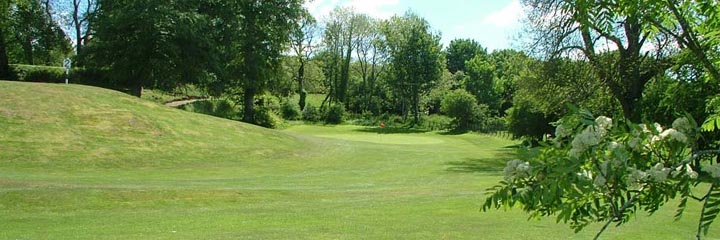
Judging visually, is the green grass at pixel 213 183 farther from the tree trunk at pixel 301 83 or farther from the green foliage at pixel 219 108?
the tree trunk at pixel 301 83

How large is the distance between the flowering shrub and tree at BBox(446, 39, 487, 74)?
4748 inches

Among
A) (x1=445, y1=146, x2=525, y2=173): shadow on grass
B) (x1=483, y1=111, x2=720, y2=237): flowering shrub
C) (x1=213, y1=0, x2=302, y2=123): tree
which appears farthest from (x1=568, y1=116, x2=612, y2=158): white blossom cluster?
(x1=213, y1=0, x2=302, y2=123): tree

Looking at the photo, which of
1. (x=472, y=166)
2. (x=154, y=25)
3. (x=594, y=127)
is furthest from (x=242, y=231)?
(x=154, y=25)

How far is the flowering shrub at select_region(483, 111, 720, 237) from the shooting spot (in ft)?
9.22

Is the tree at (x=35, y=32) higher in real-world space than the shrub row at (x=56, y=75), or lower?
higher

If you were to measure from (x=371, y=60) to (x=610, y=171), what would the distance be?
3661 inches

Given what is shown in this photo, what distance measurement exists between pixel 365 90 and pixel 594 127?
294 ft

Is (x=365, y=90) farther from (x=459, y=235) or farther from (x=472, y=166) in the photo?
(x=459, y=235)

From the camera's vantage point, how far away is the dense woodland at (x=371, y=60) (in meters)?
5.79

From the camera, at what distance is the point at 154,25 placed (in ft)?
149

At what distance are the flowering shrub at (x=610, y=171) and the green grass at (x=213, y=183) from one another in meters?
7.58

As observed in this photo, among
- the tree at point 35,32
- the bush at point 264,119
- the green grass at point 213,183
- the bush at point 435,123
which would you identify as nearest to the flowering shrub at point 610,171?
the green grass at point 213,183

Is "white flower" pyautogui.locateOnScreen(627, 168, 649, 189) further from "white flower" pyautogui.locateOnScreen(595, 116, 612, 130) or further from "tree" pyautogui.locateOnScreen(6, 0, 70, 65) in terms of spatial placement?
"tree" pyautogui.locateOnScreen(6, 0, 70, 65)

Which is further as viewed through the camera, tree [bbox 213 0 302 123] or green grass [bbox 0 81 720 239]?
tree [bbox 213 0 302 123]
